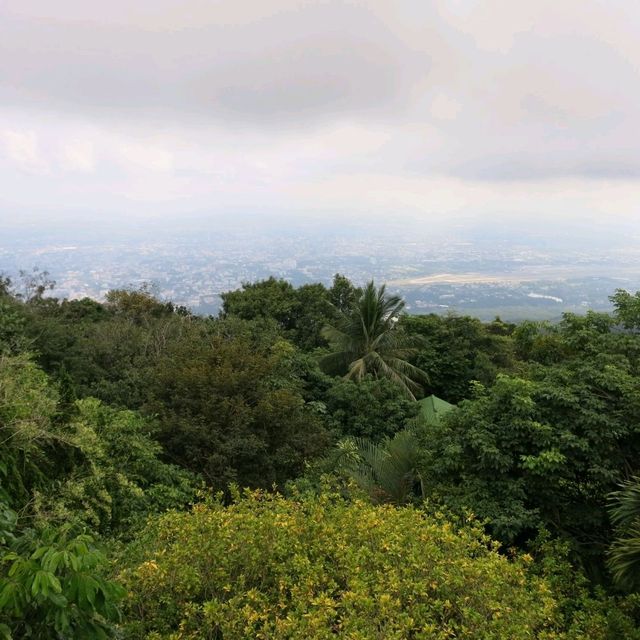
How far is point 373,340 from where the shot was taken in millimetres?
15180

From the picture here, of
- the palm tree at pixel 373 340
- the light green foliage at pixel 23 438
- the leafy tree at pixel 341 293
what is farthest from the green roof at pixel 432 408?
the light green foliage at pixel 23 438

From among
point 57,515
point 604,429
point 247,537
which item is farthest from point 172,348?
point 604,429

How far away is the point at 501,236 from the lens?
178 metres

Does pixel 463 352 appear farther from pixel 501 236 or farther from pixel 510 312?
pixel 501 236

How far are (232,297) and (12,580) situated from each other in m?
20.1

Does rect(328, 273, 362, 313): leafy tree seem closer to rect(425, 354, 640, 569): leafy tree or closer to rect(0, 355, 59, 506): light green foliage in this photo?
rect(425, 354, 640, 569): leafy tree

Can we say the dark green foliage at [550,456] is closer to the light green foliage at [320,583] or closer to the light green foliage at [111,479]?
the light green foliage at [320,583]

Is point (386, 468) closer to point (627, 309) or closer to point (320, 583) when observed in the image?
point (320, 583)

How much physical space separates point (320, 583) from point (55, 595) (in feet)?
6.92

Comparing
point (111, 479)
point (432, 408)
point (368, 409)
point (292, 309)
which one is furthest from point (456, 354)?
point (111, 479)

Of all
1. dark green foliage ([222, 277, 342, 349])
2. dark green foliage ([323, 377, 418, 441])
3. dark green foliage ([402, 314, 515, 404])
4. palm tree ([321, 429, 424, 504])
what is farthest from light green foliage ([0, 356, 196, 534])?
dark green foliage ([222, 277, 342, 349])

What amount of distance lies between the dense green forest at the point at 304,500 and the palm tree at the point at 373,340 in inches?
116

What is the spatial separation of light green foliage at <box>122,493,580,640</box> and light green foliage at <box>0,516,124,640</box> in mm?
1132

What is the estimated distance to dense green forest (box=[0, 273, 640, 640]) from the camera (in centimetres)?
278
